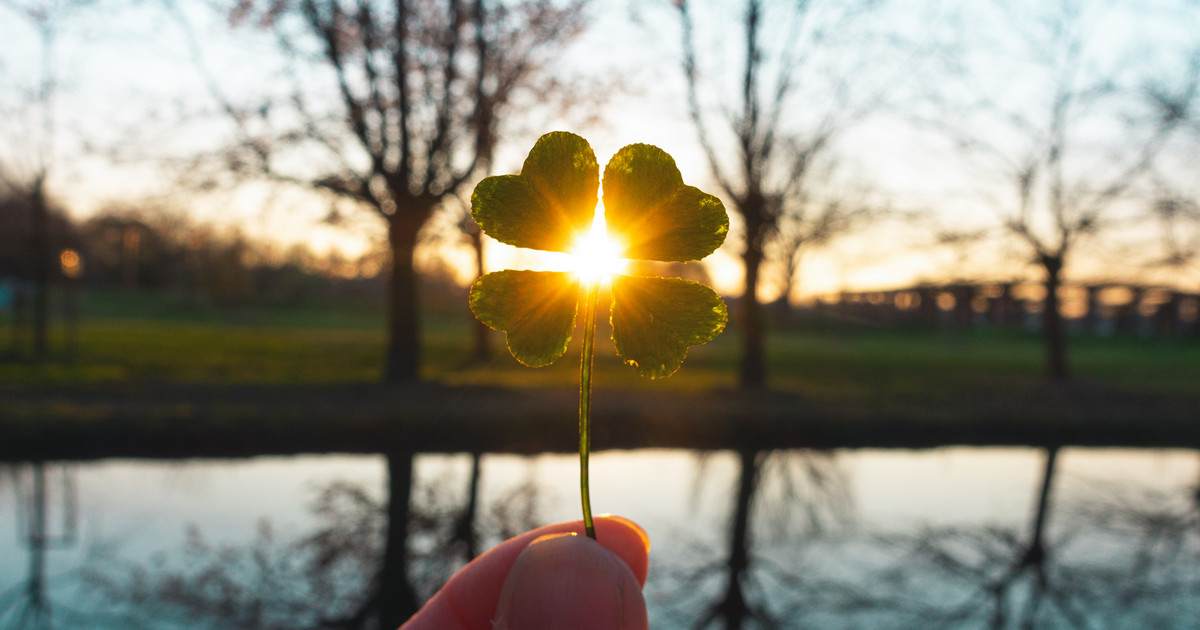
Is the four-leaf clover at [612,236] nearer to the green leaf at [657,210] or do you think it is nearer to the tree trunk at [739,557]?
the green leaf at [657,210]

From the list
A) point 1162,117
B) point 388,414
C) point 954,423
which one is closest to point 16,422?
point 388,414

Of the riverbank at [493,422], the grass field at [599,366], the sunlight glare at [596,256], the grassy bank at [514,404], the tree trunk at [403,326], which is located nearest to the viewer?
the sunlight glare at [596,256]

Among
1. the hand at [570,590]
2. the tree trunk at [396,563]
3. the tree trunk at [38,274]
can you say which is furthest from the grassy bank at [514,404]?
the hand at [570,590]

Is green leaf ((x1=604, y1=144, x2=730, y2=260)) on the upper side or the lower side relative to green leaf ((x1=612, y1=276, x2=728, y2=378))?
upper

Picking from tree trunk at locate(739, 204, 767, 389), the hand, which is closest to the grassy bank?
tree trunk at locate(739, 204, 767, 389)

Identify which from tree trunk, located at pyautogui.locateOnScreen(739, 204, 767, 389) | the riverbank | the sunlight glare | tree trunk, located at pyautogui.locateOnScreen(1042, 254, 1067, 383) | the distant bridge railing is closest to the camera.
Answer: the sunlight glare

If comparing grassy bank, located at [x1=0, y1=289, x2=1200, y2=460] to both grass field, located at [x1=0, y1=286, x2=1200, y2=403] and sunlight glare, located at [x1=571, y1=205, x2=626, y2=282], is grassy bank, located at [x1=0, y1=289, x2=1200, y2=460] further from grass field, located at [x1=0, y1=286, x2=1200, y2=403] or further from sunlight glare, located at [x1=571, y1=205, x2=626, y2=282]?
sunlight glare, located at [x1=571, y1=205, x2=626, y2=282]

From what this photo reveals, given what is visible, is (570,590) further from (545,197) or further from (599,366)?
(599,366)
